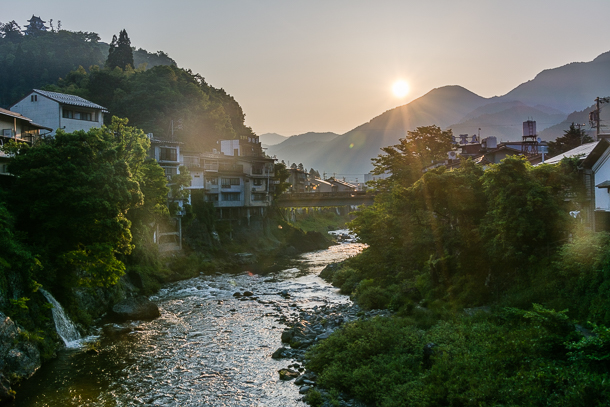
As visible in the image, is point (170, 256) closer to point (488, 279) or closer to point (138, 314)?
point (138, 314)

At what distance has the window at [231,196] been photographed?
6056cm

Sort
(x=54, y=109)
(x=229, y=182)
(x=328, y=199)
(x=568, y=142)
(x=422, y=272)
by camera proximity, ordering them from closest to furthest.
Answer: (x=422, y=272) < (x=54, y=109) < (x=568, y=142) < (x=328, y=199) < (x=229, y=182)

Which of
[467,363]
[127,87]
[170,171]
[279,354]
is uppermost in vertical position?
[127,87]

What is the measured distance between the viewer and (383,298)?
27641 mm

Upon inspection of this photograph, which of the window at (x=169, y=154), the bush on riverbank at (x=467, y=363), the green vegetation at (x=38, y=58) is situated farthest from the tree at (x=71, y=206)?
the green vegetation at (x=38, y=58)

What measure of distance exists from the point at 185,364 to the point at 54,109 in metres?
34.8

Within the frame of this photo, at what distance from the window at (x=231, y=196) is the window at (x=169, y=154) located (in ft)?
38.3

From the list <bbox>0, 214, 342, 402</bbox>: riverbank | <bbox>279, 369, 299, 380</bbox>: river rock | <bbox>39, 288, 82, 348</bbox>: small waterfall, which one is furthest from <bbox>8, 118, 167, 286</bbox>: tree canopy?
<bbox>279, 369, 299, 380</bbox>: river rock

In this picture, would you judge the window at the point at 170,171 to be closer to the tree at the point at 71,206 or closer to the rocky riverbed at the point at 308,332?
the tree at the point at 71,206

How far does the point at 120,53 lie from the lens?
84.3 metres

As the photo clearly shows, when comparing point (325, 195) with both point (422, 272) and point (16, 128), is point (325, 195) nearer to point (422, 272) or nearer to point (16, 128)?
point (422, 272)

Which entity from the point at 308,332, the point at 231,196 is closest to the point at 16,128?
the point at 231,196

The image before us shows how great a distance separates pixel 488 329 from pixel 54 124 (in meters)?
43.1

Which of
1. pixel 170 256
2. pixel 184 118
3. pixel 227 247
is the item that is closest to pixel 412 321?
pixel 170 256
